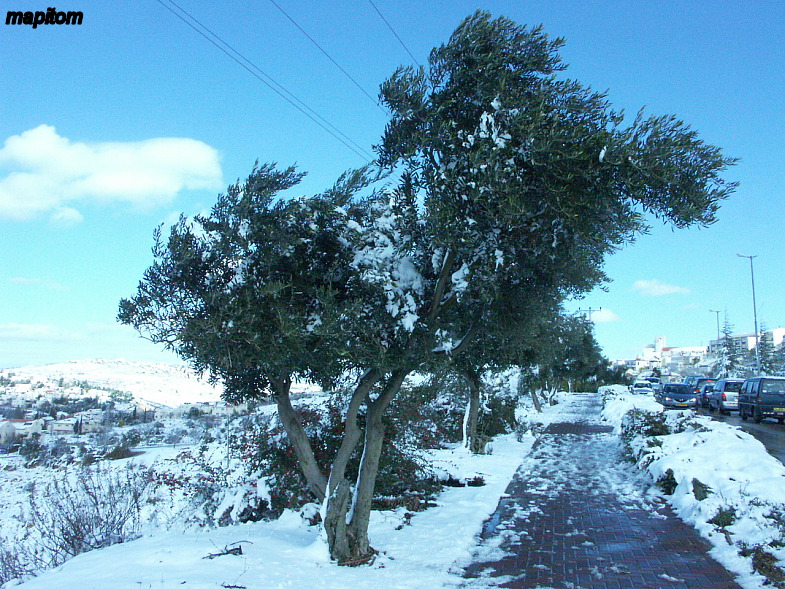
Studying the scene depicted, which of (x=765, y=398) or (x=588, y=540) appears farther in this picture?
(x=765, y=398)

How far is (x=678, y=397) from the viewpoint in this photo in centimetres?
3083

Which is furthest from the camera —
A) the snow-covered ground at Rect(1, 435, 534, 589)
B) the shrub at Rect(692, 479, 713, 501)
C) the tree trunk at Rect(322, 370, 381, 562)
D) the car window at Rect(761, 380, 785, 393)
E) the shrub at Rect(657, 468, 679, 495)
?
the car window at Rect(761, 380, 785, 393)

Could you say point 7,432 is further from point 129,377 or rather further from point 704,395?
point 704,395

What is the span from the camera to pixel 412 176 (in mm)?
6457

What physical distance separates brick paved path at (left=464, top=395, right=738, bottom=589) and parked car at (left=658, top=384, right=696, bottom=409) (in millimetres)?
20823

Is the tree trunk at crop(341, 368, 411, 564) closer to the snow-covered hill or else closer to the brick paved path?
the brick paved path

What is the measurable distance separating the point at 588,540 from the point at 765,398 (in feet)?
67.3

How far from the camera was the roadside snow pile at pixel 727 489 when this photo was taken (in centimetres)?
621

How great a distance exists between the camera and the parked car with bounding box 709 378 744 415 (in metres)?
29.2

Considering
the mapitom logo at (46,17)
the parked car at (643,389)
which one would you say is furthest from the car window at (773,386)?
the mapitom logo at (46,17)

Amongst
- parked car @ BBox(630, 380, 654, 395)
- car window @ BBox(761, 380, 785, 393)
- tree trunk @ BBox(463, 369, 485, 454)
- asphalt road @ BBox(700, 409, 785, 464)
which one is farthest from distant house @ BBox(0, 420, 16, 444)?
parked car @ BBox(630, 380, 654, 395)

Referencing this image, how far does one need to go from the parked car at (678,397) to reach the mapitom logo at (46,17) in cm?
3216

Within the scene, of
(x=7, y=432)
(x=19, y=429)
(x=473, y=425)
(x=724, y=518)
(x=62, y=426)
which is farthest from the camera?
(x=62, y=426)

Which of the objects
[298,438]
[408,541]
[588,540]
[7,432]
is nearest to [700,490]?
[588,540]
